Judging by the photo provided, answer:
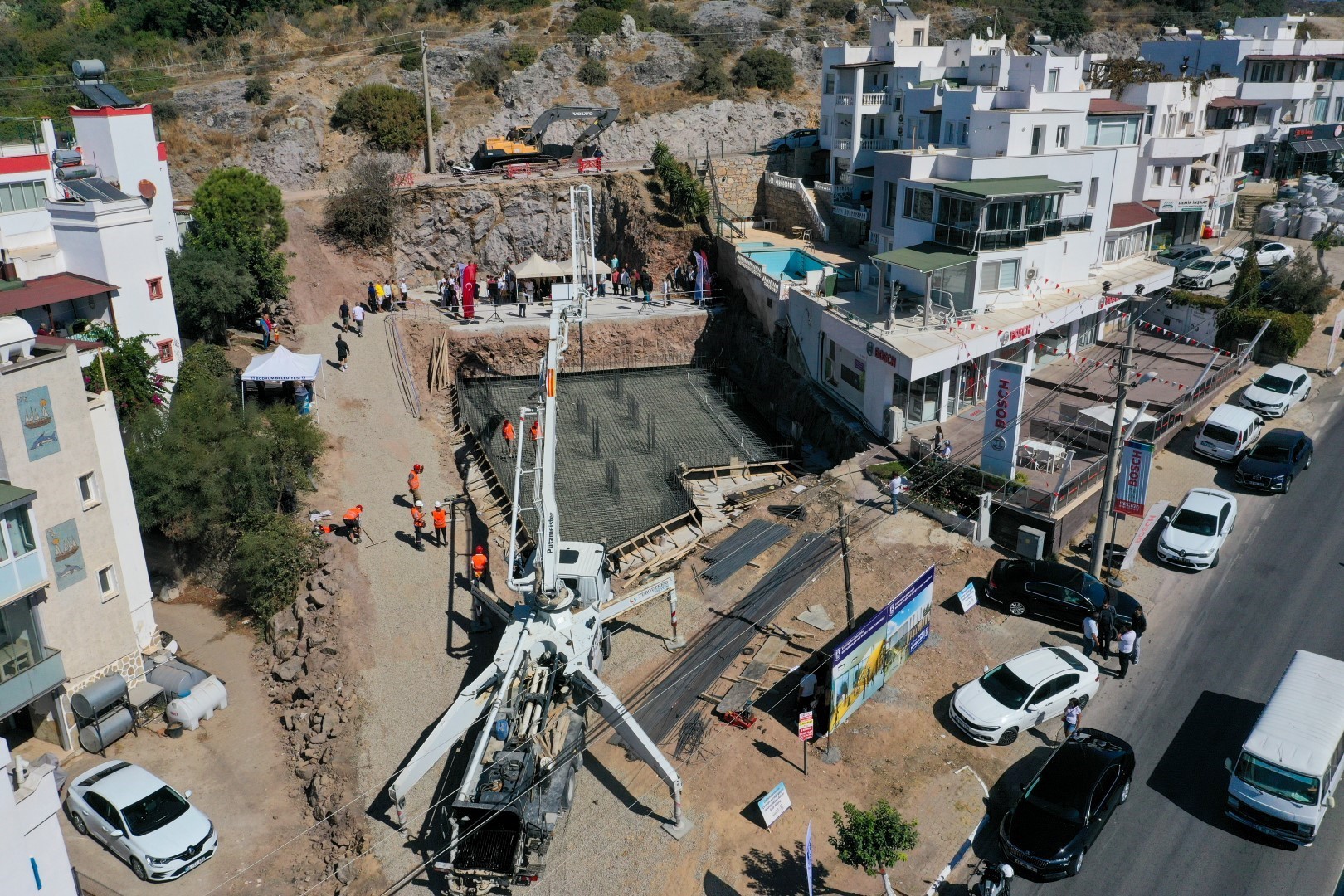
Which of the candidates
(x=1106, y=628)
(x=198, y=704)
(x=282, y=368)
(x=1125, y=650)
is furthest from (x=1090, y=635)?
(x=282, y=368)

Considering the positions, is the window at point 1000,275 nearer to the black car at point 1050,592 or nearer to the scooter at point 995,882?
the black car at point 1050,592

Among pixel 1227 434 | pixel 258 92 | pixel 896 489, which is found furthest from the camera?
pixel 258 92

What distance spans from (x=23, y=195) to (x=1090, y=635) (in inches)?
1505

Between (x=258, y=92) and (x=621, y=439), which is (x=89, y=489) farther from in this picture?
(x=258, y=92)

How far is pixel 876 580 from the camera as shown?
26.2 meters

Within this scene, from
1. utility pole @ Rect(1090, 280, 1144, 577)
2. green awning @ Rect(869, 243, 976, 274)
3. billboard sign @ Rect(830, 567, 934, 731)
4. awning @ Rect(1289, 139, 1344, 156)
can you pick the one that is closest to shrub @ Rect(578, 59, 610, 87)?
green awning @ Rect(869, 243, 976, 274)

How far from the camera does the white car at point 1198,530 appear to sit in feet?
86.6

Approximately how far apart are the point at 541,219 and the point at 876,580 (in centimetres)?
3214

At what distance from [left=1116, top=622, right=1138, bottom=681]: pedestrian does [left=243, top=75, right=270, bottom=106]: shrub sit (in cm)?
5326

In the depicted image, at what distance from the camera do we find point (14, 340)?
22234 mm

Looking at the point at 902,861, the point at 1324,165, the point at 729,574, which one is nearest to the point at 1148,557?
the point at 729,574

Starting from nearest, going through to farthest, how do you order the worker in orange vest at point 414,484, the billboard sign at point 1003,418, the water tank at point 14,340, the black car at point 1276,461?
the water tank at point 14,340 → the billboard sign at point 1003,418 → the black car at point 1276,461 → the worker in orange vest at point 414,484

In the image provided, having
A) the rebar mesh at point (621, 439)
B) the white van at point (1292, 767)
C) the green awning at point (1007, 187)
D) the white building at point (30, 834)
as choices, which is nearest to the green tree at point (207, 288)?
the rebar mesh at point (621, 439)

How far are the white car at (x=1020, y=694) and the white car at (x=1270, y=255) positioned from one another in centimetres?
2992
